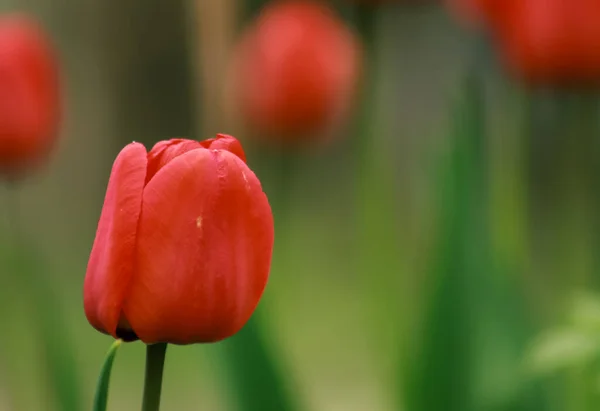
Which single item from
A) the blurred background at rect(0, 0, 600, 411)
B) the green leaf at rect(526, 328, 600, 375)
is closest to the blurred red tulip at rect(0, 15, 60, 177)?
the blurred background at rect(0, 0, 600, 411)

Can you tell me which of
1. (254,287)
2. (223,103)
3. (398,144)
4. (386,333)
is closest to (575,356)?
(254,287)

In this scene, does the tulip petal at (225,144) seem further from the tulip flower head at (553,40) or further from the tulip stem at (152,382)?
the tulip flower head at (553,40)

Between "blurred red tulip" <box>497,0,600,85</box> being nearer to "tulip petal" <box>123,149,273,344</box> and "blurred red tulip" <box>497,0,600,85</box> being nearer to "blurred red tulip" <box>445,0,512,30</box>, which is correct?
"blurred red tulip" <box>445,0,512,30</box>

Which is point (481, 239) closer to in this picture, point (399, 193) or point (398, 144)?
point (399, 193)

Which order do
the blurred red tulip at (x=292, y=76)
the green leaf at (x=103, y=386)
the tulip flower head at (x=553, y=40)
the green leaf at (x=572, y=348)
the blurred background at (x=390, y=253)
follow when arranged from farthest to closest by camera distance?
the blurred red tulip at (x=292, y=76) < the tulip flower head at (x=553, y=40) < the blurred background at (x=390, y=253) < the green leaf at (x=572, y=348) < the green leaf at (x=103, y=386)

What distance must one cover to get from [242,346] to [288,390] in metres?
0.05

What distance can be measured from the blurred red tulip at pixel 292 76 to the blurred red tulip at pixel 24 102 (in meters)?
0.25

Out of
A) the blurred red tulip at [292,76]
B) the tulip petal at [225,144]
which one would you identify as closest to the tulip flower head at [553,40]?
the blurred red tulip at [292,76]

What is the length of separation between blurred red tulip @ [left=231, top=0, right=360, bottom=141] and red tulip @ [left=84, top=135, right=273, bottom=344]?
0.76 meters

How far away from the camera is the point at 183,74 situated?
3072 mm

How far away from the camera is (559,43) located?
93cm

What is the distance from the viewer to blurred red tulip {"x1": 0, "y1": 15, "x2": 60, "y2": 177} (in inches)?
37.7

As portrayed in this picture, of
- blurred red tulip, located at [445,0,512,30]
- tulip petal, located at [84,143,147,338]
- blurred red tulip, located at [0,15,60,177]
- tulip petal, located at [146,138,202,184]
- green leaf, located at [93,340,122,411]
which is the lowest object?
green leaf, located at [93,340,122,411]

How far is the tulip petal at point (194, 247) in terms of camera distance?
14.0 inches
